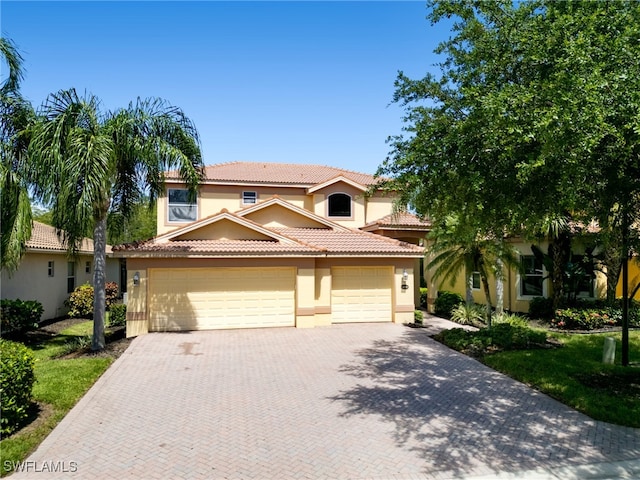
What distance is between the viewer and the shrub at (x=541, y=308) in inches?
701

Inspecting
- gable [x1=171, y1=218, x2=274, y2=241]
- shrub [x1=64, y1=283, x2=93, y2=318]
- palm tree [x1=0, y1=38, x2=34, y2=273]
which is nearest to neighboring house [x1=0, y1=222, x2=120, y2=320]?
shrub [x1=64, y1=283, x2=93, y2=318]

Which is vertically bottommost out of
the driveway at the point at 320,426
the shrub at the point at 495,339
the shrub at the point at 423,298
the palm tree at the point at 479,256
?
the driveway at the point at 320,426

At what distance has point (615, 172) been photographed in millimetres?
6891

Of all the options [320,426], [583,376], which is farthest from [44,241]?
[583,376]

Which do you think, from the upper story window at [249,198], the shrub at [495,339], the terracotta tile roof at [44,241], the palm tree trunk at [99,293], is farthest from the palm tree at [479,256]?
the terracotta tile roof at [44,241]

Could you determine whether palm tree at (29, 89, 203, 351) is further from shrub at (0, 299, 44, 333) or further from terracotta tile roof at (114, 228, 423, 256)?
shrub at (0, 299, 44, 333)

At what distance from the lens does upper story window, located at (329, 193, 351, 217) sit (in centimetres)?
2327

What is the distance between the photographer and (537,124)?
5.97 m

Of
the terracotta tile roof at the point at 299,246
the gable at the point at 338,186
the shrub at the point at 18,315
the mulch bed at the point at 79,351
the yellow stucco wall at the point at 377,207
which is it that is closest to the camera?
the mulch bed at the point at 79,351

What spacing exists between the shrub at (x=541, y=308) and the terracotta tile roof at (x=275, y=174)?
1011cm

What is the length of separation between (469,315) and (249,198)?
12.9m

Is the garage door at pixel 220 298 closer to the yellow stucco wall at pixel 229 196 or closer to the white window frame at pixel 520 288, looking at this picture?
the yellow stucco wall at pixel 229 196

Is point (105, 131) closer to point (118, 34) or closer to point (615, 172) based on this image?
point (118, 34)

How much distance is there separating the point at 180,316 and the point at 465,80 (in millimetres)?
12307
